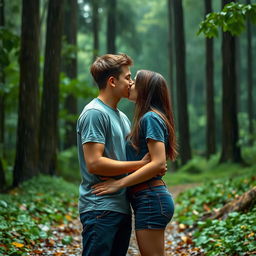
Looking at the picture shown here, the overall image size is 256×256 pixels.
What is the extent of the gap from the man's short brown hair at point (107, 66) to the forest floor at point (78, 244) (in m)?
3.07

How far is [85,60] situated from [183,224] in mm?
51012

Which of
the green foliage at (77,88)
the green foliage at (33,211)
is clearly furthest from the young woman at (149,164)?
the green foliage at (77,88)

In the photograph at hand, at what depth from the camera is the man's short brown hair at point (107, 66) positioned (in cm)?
408

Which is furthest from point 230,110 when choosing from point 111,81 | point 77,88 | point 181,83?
point 111,81

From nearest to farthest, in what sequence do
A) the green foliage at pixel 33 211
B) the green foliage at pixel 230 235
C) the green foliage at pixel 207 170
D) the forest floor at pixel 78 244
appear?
the green foliage at pixel 230 235
the green foliage at pixel 33 211
the forest floor at pixel 78 244
the green foliage at pixel 207 170

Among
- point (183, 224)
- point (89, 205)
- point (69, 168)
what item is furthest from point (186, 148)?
point (89, 205)

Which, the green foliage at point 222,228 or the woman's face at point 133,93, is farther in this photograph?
the green foliage at point 222,228

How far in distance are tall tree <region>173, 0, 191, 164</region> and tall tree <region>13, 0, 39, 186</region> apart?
37.7 ft

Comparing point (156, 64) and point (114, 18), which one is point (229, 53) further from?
point (156, 64)

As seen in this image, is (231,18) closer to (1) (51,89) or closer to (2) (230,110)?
(1) (51,89)

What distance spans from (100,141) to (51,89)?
9.91 m

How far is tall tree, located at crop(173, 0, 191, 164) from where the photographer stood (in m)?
21.9

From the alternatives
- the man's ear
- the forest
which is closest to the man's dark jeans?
the man's ear

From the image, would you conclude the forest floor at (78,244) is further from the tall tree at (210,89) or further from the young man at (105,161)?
the tall tree at (210,89)
